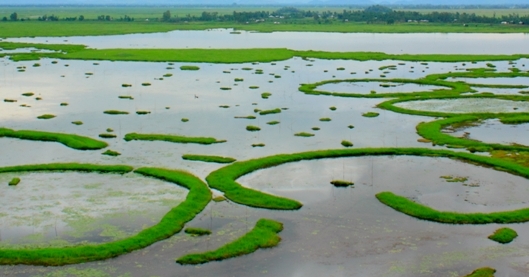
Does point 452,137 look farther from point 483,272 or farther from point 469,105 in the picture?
point 483,272

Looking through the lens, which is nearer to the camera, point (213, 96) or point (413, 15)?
point (213, 96)

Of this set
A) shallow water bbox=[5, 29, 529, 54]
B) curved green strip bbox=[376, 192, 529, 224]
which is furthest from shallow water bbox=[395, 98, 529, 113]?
shallow water bbox=[5, 29, 529, 54]

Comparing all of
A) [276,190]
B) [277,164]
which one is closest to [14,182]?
[276,190]

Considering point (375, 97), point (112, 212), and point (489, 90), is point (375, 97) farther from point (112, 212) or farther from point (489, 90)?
point (112, 212)

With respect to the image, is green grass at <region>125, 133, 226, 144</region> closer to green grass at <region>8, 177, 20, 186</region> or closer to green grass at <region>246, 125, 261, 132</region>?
green grass at <region>246, 125, 261, 132</region>

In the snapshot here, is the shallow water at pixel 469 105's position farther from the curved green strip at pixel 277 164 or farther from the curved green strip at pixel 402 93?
the curved green strip at pixel 277 164

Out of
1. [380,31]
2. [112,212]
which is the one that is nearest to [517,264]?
[112,212]
